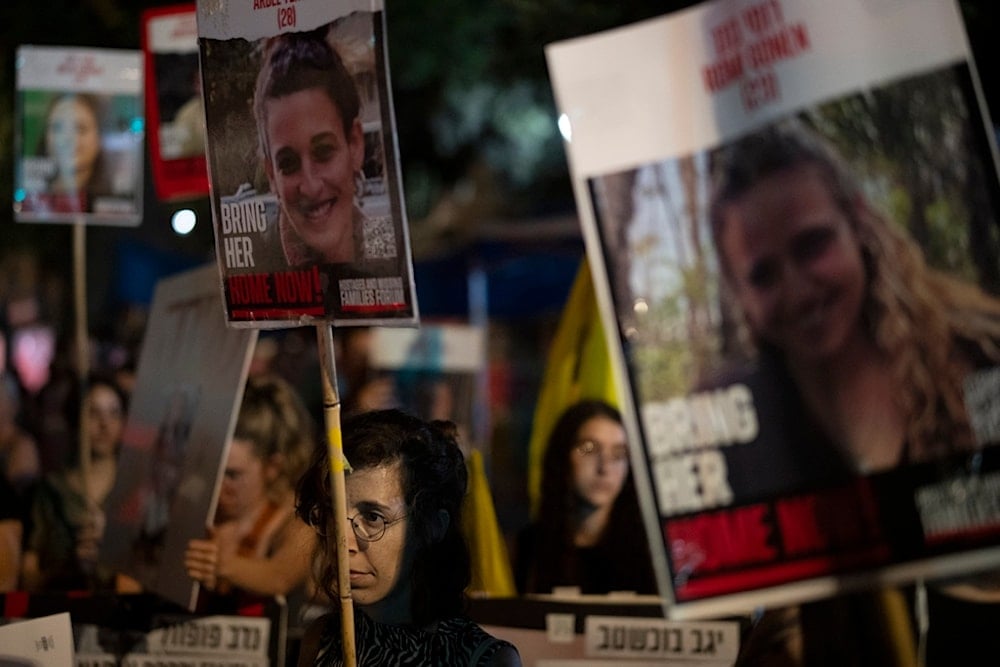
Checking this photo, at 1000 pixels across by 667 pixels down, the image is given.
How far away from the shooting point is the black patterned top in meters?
2.89

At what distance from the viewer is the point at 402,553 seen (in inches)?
117

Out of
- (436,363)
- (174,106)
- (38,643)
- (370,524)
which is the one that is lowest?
(38,643)

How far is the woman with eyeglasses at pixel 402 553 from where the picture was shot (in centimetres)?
294

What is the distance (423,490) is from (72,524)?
3309mm

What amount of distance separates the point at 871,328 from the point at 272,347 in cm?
609

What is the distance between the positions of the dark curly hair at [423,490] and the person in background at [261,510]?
136cm

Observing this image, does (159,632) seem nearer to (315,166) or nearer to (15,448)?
(315,166)

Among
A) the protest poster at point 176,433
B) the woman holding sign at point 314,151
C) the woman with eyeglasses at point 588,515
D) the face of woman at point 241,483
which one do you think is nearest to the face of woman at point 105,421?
the protest poster at point 176,433

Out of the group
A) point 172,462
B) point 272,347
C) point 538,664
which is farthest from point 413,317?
point 272,347

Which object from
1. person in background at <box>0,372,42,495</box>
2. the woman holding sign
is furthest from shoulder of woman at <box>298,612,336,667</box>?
person in background at <box>0,372,42,495</box>

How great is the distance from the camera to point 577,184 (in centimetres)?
286

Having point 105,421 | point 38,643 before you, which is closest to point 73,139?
point 105,421

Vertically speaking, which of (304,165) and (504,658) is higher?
(304,165)

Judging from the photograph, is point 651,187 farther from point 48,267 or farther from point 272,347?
point 48,267
